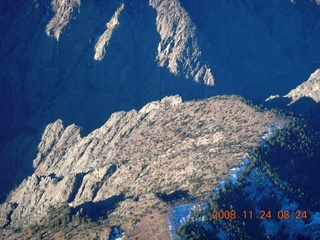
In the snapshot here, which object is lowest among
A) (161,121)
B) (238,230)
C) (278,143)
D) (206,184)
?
(238,230)

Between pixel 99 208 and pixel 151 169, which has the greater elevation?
pixel 151 169

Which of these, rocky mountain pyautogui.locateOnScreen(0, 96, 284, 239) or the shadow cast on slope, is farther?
rocky mountain pyautogui.locateOnScreen(0, 96, 284, 239)

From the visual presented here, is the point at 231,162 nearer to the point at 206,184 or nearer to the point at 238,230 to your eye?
the point at 206,184

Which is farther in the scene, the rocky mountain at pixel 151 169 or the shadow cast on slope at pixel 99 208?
the rocky mountain at pixel 151 169

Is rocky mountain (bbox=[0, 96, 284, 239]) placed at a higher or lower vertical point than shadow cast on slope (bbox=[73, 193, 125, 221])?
higher

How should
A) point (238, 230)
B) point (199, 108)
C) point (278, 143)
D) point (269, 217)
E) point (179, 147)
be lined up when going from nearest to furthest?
point (238, 230) → point (269, 217) → point (278, 143) → point (179, 147) → point (199, 108)

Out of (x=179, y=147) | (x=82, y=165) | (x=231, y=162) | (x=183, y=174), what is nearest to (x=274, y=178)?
(x=231, y=162)

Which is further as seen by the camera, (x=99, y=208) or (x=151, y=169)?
(x=151, y=169)

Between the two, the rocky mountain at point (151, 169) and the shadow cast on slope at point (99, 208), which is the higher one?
the rocky mountain at point (151, 169)
